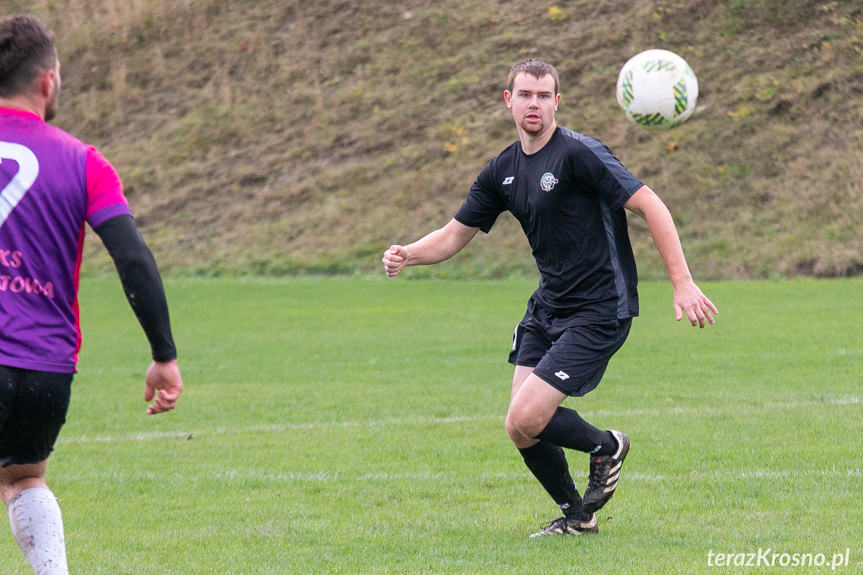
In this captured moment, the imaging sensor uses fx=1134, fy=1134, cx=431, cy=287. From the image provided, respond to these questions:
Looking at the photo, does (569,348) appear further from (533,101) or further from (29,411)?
(29,411)

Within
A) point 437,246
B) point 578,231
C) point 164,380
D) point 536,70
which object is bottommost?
point 437,246

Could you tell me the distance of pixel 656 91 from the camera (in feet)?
38.3

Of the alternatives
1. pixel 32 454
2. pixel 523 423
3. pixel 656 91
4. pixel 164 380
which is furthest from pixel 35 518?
pixel 656 91

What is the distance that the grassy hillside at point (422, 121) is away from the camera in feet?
80.3

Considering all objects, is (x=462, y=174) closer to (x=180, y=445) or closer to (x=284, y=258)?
(x=284, y=258)

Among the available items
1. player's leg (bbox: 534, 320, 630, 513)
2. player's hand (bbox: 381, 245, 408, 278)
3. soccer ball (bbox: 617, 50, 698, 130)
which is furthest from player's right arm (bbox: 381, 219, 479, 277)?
soccer ball (bbox: 617, 50, 698, 130)

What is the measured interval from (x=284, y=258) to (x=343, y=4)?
11385 millimetres

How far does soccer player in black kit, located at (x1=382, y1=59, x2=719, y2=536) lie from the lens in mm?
5336

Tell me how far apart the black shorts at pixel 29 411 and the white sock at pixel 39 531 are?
169 mm

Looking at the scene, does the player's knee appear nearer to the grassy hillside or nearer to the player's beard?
the player's beard

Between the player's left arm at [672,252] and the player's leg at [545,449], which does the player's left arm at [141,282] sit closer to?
the player's leg at [545,449]

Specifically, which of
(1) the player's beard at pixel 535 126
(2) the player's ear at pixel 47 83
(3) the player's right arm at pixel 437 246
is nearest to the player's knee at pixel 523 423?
(3) the player's right arm at pixel 437 246

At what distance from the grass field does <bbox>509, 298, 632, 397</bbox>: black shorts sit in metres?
0.77

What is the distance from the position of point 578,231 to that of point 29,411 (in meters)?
2.80
